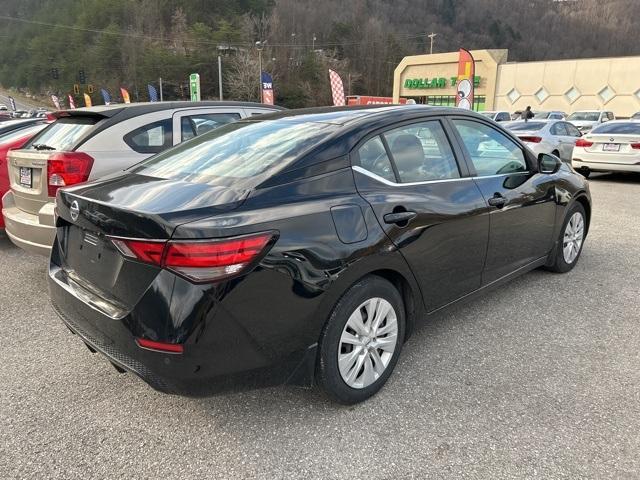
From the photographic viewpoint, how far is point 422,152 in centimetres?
318

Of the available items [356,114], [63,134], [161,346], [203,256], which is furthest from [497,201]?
[63,134]

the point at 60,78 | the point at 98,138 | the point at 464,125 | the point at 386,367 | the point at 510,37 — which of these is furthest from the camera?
the point at 510,37

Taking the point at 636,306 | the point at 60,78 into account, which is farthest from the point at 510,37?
the point at 636,306

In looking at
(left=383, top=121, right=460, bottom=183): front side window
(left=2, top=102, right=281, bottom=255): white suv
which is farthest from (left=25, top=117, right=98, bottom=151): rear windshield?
(left=383, top=121, right=460, bottom=183): front side window

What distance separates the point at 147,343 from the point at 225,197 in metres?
0.73

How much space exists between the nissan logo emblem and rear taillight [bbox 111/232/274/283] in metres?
0.64

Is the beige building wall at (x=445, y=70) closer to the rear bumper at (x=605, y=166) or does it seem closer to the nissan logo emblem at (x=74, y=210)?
the rear bumper at (x=605, y=166)

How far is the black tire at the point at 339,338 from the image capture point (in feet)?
8.27

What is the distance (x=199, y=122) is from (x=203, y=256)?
135 inches

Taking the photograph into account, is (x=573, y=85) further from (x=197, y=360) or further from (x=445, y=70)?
(x=197, y=360)

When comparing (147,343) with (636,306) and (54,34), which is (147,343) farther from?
(54,34)

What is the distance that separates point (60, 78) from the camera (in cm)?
9156

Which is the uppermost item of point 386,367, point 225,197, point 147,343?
point 225,197

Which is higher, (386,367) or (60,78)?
(60,78)
